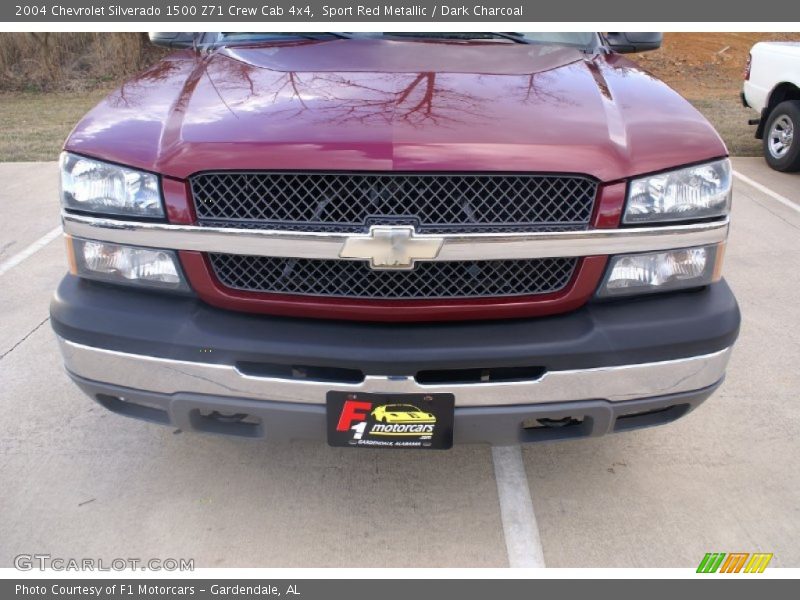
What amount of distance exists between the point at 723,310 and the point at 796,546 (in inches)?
36.3

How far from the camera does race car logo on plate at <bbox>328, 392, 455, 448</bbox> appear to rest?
214 centimetres

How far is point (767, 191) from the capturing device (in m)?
6.93

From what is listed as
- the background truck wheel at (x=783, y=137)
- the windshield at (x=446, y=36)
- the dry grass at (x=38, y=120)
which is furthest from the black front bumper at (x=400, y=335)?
the dry grass at (x=38, y=120)

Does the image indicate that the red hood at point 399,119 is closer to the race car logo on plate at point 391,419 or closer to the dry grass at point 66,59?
the race car logo on plate at point 391,419

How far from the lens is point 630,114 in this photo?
2363 millimetres

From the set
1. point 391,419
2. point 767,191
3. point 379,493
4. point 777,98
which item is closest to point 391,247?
point 391,419

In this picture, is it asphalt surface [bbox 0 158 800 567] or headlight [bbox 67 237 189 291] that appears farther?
asphalt surface [bbox 0 158 800 567]

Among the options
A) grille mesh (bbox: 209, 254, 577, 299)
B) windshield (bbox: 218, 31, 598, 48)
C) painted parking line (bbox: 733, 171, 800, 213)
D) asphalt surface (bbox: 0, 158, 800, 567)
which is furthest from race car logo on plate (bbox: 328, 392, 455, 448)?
painted parking line (bbox: 733, 171, 800, 213)

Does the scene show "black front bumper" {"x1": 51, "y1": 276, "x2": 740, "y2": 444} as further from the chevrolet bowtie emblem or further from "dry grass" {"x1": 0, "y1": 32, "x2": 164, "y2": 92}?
"dry grass" {"x1": 0, "y1": 32, "x2": 164, "y2": 92}

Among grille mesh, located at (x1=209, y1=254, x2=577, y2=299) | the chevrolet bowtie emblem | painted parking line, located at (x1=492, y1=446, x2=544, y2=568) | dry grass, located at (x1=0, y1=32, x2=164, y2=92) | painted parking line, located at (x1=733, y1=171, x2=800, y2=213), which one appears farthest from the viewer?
dry grass, located at (x1=0, y1=32, x2=164, y2=92)

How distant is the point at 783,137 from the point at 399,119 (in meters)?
6.95

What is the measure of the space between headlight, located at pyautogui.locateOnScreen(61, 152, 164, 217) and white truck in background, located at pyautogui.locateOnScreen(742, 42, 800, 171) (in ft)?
23.6

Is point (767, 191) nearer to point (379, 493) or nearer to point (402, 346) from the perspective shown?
point (379, 493)

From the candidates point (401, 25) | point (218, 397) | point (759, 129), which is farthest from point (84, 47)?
point (218, 397)
